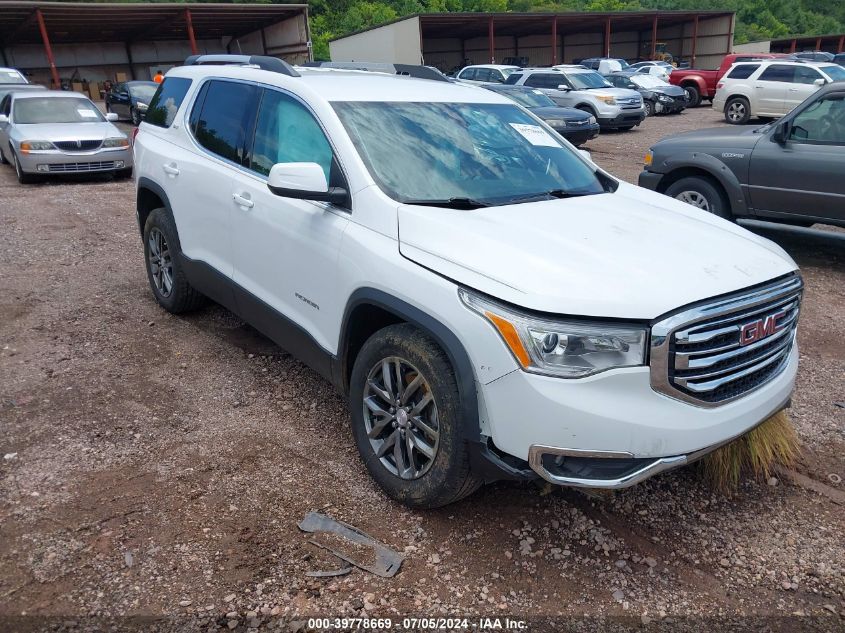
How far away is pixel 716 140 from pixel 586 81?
13761 mm

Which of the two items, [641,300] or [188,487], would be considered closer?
[641,300]

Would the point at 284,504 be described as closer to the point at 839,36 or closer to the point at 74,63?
the point at 74,63

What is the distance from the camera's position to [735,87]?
19.5 meters

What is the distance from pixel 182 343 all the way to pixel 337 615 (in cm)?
306

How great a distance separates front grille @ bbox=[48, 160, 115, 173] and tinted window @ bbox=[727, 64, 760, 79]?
1661cm

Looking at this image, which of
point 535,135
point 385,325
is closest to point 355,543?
point 385,325

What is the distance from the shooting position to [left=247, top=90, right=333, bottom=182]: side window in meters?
3.60

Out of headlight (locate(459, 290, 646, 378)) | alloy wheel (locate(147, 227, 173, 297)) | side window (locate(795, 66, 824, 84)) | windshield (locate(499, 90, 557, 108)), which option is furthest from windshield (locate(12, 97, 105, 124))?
side window (locate(795, 66, 824, 84))

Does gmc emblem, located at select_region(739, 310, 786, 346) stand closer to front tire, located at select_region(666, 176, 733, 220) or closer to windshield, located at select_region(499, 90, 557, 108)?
front tire, located at select_region(666, 176, 733, 220)

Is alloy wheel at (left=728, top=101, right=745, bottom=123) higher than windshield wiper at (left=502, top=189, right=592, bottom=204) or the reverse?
the reverse

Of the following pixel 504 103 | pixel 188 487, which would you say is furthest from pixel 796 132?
pixel 188 487

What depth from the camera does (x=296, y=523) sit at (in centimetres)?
312

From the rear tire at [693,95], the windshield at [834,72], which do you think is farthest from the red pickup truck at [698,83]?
the windshield at [834,72]

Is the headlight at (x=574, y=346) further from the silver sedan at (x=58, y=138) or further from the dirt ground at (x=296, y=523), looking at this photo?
the silver sedan at (x=58, y=138)
